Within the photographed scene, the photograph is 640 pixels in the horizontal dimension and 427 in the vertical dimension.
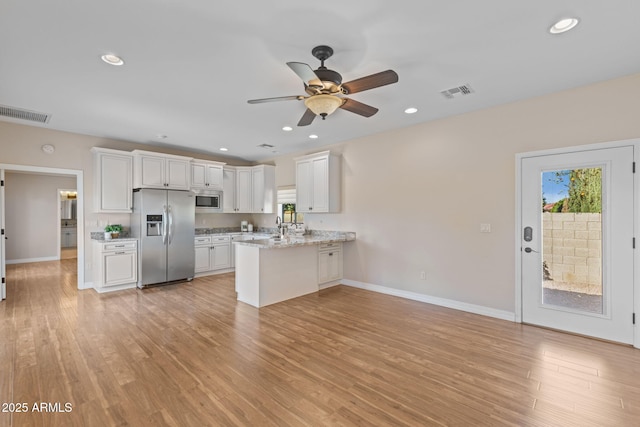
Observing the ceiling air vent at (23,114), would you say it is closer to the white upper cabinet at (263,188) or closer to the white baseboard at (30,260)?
the white upper cabinet at (263,188)

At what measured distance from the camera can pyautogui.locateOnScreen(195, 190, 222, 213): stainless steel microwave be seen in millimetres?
6543

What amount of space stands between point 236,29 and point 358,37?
97cm

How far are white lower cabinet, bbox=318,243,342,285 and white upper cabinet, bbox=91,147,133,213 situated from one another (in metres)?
3.79

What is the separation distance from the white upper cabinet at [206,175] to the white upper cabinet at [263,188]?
0.83m

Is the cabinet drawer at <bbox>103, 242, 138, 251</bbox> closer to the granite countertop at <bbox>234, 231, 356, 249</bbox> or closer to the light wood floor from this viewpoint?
the light wood floor

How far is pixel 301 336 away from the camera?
324 cm

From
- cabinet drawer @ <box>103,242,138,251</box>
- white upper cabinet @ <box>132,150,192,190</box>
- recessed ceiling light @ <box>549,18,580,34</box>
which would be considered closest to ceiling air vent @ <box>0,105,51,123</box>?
white upper cabinet @ <box>132,150,192,190</box>

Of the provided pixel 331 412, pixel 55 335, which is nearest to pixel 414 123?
pixel 331 412

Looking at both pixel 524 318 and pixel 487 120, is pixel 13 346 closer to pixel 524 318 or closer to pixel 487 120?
pixel 524 318

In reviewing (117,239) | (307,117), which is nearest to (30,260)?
(117,239)

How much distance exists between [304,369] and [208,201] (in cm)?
511

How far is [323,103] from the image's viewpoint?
261 centimetres

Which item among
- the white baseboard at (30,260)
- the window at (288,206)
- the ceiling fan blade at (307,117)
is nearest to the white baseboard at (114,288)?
the window at (288,206)

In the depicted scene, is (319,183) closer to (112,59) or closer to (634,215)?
(112,59)
